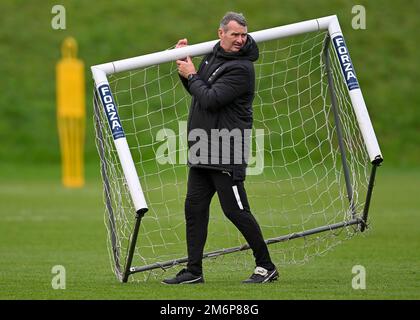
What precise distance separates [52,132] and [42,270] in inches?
796

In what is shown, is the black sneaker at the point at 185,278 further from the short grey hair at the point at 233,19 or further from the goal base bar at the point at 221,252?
the short grey hair at the point at 233,19

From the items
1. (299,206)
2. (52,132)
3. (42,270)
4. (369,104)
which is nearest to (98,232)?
(299,206)

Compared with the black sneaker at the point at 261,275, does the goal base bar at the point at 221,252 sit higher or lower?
higher

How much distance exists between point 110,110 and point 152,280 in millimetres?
1690

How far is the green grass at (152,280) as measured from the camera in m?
8.77

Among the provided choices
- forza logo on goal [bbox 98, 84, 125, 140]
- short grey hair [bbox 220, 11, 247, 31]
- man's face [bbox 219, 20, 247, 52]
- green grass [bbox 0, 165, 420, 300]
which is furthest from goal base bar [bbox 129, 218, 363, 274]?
short grey hair [bbox 220, 11, 247, 31]

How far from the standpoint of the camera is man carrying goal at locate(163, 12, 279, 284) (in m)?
9.05

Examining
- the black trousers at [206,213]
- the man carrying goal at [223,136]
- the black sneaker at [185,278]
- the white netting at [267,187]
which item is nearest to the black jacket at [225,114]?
the man carrying goal at [223,136]

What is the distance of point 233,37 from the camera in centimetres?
905

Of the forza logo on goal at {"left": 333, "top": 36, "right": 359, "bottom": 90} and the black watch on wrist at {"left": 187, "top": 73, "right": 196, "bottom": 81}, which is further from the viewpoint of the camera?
the forza logo on goal at {"left": 333, "top": 36, "right": 359, "bottom": 90}

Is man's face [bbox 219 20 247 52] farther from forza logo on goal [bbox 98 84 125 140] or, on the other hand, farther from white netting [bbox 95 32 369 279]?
forza logo on goal [bbox 98 84 125 140]

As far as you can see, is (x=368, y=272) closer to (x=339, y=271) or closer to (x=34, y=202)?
(x=339, y=271)

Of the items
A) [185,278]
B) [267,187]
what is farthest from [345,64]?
[267,187]

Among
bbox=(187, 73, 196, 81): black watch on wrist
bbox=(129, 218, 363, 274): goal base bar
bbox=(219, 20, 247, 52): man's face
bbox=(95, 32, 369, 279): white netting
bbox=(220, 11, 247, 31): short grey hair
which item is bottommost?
bbox=(129, 218, 363, 274): goal base bar
